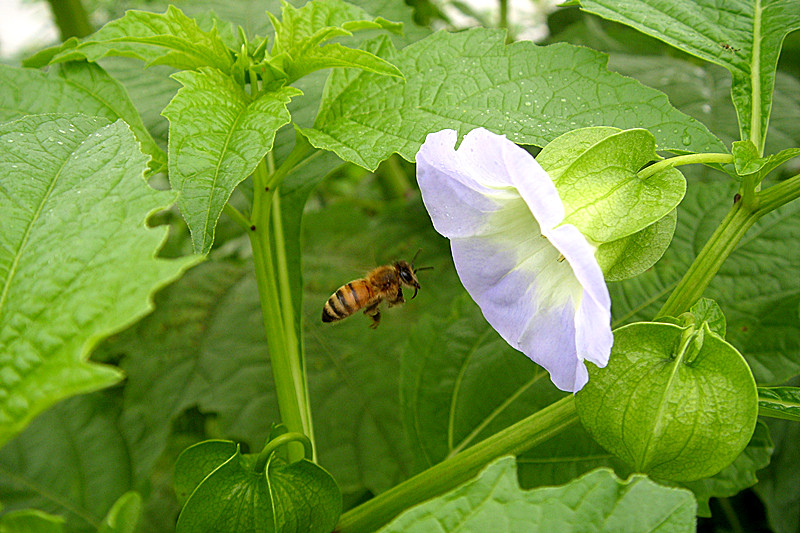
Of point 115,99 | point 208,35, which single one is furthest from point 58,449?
point 208,35

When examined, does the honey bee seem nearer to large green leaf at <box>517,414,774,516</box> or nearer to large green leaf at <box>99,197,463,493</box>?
large green leaf at <box>99,197,463,493</box>

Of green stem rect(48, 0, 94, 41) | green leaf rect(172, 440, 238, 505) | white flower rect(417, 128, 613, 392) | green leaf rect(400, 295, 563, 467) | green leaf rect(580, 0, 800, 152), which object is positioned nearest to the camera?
white flower rect(417, 128, 613, 392)

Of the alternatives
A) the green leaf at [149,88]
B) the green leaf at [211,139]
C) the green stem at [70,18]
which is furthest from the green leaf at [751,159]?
the green stem at [70,18]

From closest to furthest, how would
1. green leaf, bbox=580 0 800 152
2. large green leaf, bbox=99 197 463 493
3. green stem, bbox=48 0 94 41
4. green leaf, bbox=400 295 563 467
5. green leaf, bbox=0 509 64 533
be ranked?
green leaf, bbox=0 509 64 533, green leaf, bbox=580 0 800 152, green leaf, bbox=400 295 563 467, large green leaf, bbox=99 197 463 493, green stem, bbox=48 0 94 41

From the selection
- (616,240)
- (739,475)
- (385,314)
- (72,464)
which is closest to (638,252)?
(616,240)

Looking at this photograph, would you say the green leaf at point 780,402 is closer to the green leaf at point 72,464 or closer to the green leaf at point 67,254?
the green leaf at point 67,254

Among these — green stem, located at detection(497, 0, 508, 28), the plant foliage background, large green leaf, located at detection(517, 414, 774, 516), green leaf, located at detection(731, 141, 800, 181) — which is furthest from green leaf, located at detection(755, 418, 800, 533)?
green stem, located at detection(497, 0, 508, 28)

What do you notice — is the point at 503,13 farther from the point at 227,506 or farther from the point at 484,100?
the point at 227,506
